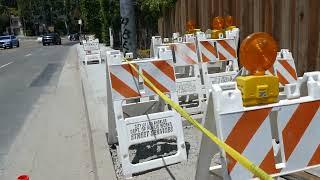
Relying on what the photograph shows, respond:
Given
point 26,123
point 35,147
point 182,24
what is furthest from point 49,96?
point 182,24

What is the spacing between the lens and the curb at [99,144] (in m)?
4.82

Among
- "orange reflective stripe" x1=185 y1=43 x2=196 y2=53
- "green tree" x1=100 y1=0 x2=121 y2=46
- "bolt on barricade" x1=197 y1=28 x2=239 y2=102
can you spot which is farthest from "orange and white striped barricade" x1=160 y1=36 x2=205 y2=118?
"green tree" x1=100 y1=0 x2=121 y2=46

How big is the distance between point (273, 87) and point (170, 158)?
2.39m

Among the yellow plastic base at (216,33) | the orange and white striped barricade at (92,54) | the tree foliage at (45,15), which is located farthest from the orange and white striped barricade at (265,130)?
the tree foliage at (45,15)

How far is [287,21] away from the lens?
23.6 ft

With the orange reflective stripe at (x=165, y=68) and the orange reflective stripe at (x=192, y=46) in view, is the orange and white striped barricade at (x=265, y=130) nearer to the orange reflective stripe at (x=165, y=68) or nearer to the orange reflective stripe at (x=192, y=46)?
the orange reflective stripe at (x=165, y=68)

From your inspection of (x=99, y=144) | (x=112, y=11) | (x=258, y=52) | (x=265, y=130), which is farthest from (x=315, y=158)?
(x=112, y=11)

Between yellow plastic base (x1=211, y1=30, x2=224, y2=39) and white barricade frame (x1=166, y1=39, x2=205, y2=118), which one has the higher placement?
yellow plastic base (x1=211, y1=30, x2=224, y2=39)

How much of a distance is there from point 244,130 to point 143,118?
236 centimetres

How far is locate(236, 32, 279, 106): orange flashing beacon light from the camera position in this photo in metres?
2.76

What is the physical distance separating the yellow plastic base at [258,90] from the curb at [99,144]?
93.8 inches

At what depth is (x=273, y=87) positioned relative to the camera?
283 centimetres

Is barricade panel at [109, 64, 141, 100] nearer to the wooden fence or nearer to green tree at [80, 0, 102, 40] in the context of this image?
the wooden fence

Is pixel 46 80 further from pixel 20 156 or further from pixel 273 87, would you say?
pixel 273 87
